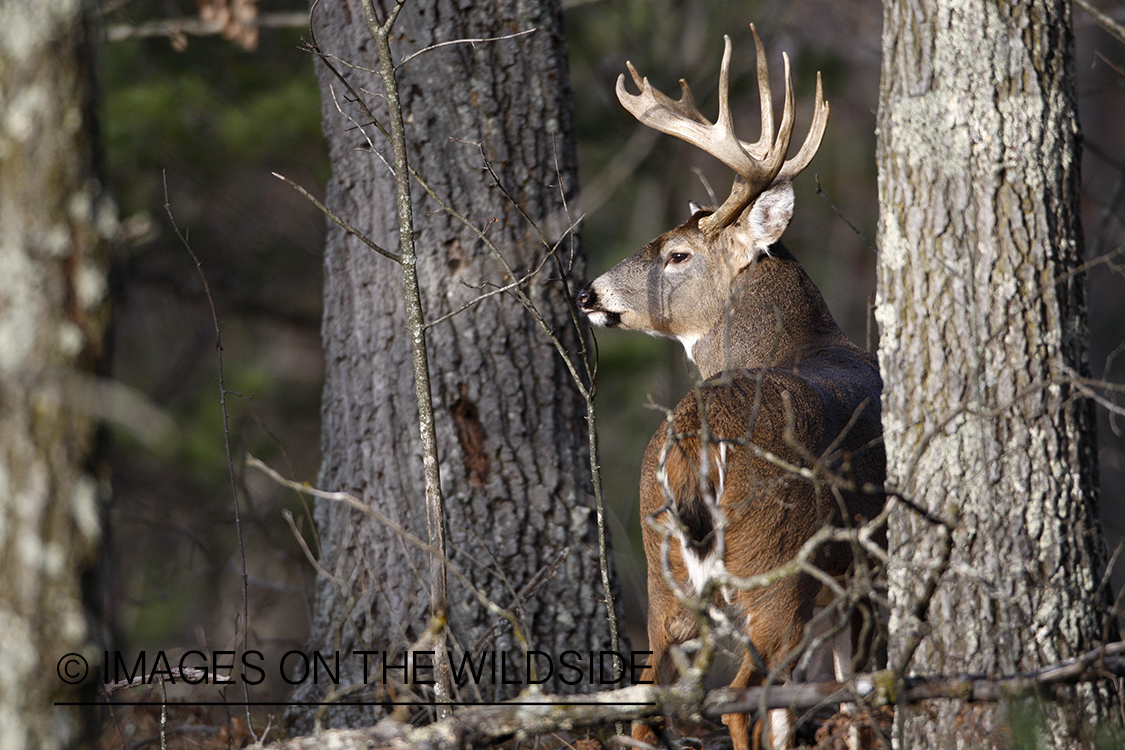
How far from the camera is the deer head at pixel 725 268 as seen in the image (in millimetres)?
4762

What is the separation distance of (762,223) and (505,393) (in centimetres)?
169

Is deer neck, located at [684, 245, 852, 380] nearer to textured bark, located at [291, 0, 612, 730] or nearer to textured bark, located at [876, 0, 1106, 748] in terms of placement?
textured bark, located at [291, 0, 612, 730]

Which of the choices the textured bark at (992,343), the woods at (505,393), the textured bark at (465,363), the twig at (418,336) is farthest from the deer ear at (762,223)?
the twig at (418,336)

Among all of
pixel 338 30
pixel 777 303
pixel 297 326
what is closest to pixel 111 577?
pixel 338 30

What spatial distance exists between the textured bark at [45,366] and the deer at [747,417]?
3.67 feet

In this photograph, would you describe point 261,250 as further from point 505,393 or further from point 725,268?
point 505,393

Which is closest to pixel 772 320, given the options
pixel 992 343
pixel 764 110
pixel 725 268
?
pixel 725 268

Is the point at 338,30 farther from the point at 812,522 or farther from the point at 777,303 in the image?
the point at 812,522

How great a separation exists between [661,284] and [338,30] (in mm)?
2044

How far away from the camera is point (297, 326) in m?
9.20

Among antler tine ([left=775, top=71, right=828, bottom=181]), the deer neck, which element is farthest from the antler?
the deer neck

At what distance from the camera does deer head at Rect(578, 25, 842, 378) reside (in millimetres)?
4762

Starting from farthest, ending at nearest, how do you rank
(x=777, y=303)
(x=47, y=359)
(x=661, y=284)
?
(x=661, y=284), (x=777, y=303), (x=47, y=359)

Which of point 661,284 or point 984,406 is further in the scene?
point 661,284
